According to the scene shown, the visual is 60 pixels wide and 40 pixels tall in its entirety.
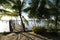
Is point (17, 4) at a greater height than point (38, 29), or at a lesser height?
greater

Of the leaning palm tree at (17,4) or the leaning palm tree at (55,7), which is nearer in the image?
the leaning palm tree at (55,7)

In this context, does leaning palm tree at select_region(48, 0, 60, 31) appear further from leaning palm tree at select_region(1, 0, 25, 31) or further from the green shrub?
leaning palm tree at select_region(1, 0, 25, 31)

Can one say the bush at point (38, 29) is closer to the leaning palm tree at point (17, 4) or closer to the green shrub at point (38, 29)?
the green shrub at point (38, 29)

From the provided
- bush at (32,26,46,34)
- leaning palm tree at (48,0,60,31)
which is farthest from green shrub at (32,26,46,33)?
leaning palm tree at (48,0,60,31)

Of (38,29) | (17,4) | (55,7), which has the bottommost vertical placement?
(38,29)

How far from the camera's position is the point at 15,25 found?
53.7 feet

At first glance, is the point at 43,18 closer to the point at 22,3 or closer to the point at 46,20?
the point at 46,20

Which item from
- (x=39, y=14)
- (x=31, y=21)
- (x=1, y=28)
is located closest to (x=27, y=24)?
(x=31, y=21)

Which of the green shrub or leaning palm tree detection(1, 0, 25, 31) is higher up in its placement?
leaning palm tree detection(1, 0, 25, 31)

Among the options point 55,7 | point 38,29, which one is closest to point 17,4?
point 38,29

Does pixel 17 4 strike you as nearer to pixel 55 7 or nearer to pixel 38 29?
pixel 38 29

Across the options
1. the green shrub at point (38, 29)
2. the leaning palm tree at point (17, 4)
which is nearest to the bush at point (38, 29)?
the green shrub at point (38, 29)

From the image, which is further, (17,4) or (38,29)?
(17,4)

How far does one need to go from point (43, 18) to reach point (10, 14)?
11.2 feet
